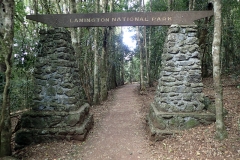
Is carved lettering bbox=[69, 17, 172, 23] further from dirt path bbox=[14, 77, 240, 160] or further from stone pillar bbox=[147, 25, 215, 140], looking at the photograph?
dirt path bbox=[14, 77, 240, 160]

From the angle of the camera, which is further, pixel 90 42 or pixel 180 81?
pixel 90 42

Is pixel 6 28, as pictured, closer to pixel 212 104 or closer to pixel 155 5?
pixel 212 104

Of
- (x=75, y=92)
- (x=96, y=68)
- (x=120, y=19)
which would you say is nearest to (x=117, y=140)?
(x=75, y=92)

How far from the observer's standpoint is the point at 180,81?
5922 millimetres

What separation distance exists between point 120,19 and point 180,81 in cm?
277

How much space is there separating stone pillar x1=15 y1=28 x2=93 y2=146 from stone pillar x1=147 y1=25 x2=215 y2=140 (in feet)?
8.50

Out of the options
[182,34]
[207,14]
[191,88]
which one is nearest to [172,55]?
[182,34]

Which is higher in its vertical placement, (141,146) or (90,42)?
(90,42)

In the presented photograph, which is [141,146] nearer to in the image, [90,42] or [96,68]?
[96,68]

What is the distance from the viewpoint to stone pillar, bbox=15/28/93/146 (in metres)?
5.73

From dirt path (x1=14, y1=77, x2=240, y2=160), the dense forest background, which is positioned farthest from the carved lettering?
dirt path (x1=14, y1=77, x2=240, y2=160)

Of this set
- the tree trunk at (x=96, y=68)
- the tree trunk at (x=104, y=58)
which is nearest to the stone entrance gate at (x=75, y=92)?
the tree trunk at (x=96, y=68)

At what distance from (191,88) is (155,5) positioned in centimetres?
1129

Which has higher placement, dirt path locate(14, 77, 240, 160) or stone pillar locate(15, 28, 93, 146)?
stone pillar locate(15, 28, 93, 146)
